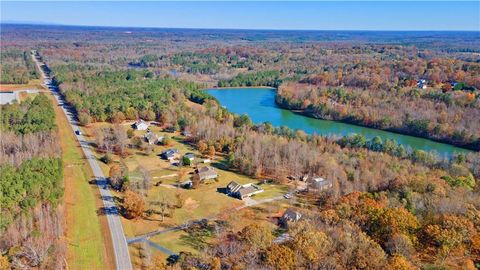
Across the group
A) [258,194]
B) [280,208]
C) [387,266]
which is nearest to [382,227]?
[387,266]

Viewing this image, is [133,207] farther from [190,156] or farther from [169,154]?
[169,154]

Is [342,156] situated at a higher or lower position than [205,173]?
higher

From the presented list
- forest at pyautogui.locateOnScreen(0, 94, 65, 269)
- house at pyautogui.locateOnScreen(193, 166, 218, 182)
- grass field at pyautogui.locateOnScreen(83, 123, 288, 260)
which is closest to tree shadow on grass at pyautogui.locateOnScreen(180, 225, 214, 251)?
grass field at pyautogui.locateOnScreen(83, 123, 288, 260)

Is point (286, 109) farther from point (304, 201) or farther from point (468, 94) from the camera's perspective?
point (304, 201)

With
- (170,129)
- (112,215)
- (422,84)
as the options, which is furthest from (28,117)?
(422,84)

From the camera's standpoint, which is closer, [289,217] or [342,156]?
[289,217]

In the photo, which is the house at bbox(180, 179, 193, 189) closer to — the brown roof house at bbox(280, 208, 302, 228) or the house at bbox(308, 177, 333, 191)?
the brown roof house at bbox(280, 208, 302, 228)
